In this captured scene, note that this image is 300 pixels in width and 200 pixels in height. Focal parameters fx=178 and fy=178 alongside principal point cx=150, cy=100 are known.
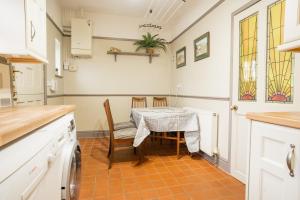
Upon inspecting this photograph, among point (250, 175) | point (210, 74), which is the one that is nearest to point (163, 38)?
point (210, 74)

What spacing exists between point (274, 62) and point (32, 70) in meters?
2.69

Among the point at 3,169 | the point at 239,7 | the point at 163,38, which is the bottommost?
the point at 3,169

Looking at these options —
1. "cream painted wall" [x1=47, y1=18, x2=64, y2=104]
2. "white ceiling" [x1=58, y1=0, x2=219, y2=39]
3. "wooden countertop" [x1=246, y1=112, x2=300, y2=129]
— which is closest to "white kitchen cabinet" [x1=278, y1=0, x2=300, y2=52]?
→ "wooden countertop" [x1=246, y1=112, x2=300, y2=129]

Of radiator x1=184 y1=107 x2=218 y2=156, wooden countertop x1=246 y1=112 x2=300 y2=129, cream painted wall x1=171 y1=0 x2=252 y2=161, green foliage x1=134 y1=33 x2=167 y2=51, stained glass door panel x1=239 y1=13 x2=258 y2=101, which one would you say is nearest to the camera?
wooden countertop x1=246 y1=112 x2=300 y2=129

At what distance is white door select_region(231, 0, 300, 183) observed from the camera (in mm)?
1635

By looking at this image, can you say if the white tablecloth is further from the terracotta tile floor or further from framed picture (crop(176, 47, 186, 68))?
framed picture (crop(176, 47, 186, 68))

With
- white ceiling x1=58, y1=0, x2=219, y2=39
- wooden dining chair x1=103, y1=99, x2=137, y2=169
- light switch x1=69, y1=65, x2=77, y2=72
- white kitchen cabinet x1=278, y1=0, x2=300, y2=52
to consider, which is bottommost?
wooden dining chair x1=103, y1=99, x2=137, y2=169

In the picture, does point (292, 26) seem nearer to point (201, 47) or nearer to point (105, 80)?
point (201, 47)

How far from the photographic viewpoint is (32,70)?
221cm

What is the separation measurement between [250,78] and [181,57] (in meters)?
2.04

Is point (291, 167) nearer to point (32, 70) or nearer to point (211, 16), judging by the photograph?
point (211, 16)

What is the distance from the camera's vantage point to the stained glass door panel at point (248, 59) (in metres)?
1.91

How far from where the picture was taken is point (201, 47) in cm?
298

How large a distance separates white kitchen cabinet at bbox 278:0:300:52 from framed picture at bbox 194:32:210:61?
1.67 metres
